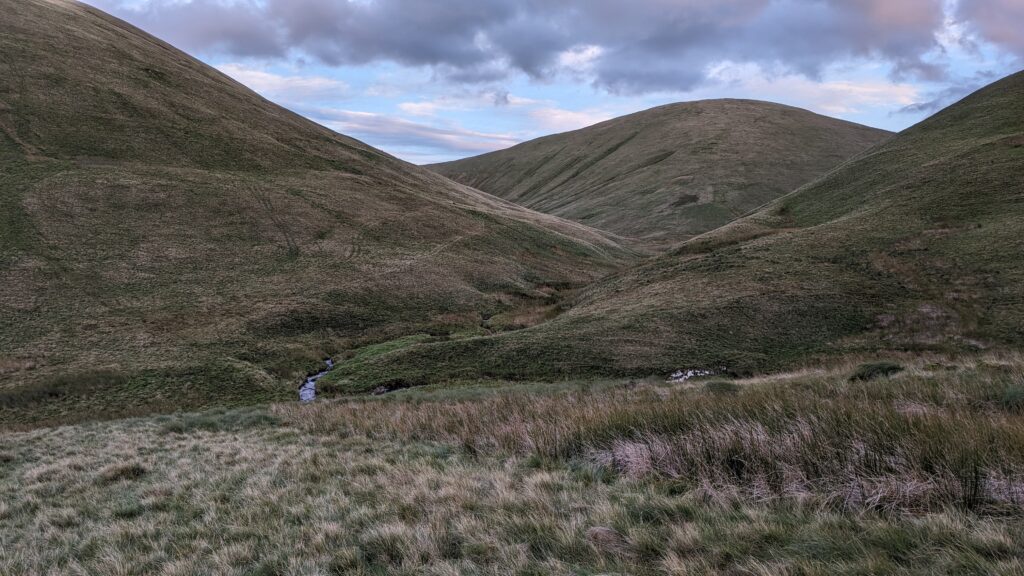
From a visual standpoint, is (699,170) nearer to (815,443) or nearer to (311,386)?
(311,386)

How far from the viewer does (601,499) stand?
6.05 metres

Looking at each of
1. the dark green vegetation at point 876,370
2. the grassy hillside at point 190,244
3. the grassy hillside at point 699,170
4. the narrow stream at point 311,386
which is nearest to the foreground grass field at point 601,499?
the dark green vegetation at point 876,370


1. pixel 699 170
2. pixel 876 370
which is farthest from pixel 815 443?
pixel 699 170

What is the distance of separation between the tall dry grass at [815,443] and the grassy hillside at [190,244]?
982 inches

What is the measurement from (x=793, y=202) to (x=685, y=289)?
37.1m

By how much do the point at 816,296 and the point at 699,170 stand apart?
11840 cm

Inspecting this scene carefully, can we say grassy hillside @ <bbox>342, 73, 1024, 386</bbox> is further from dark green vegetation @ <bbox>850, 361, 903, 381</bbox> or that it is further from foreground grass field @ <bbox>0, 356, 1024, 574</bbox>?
foreground grass field @ <bbox>0, 356, 1024, 574</bbox>

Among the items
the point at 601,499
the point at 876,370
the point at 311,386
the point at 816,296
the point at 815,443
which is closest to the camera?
the point at 601,499

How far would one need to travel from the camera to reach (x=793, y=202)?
67.1 meters

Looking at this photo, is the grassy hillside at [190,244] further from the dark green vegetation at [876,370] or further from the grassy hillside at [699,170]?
the grassy hillside at [699,170]

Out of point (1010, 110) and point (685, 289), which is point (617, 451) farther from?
point (1010, 110)

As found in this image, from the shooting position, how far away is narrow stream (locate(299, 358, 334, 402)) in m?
28.9

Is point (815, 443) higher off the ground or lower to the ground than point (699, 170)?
lower

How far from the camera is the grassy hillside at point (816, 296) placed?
29469 millimetres
